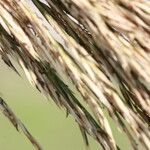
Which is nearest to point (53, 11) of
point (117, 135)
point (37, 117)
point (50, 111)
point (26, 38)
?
point (26, 38)

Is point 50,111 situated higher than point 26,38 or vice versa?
point 26,38

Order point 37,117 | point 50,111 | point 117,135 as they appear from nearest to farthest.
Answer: point 117,135 < point 37,117 < point 50,111

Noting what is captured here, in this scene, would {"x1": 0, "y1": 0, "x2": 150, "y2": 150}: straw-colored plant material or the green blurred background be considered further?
the green blurred background

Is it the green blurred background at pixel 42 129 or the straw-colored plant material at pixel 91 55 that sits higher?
the straw-colored plant material at pixel 91 55

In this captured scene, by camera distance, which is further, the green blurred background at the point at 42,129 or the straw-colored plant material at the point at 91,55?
the green blurred background at the point at 42,129

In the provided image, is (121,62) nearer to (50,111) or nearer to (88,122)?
(88,122)

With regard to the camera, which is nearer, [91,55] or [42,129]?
[91,55]

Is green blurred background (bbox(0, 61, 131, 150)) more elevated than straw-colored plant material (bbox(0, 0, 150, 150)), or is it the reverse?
straw-colored plant material (bbox(0, 0, 150, 150))

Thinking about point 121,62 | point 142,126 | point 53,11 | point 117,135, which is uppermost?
point 53,11
